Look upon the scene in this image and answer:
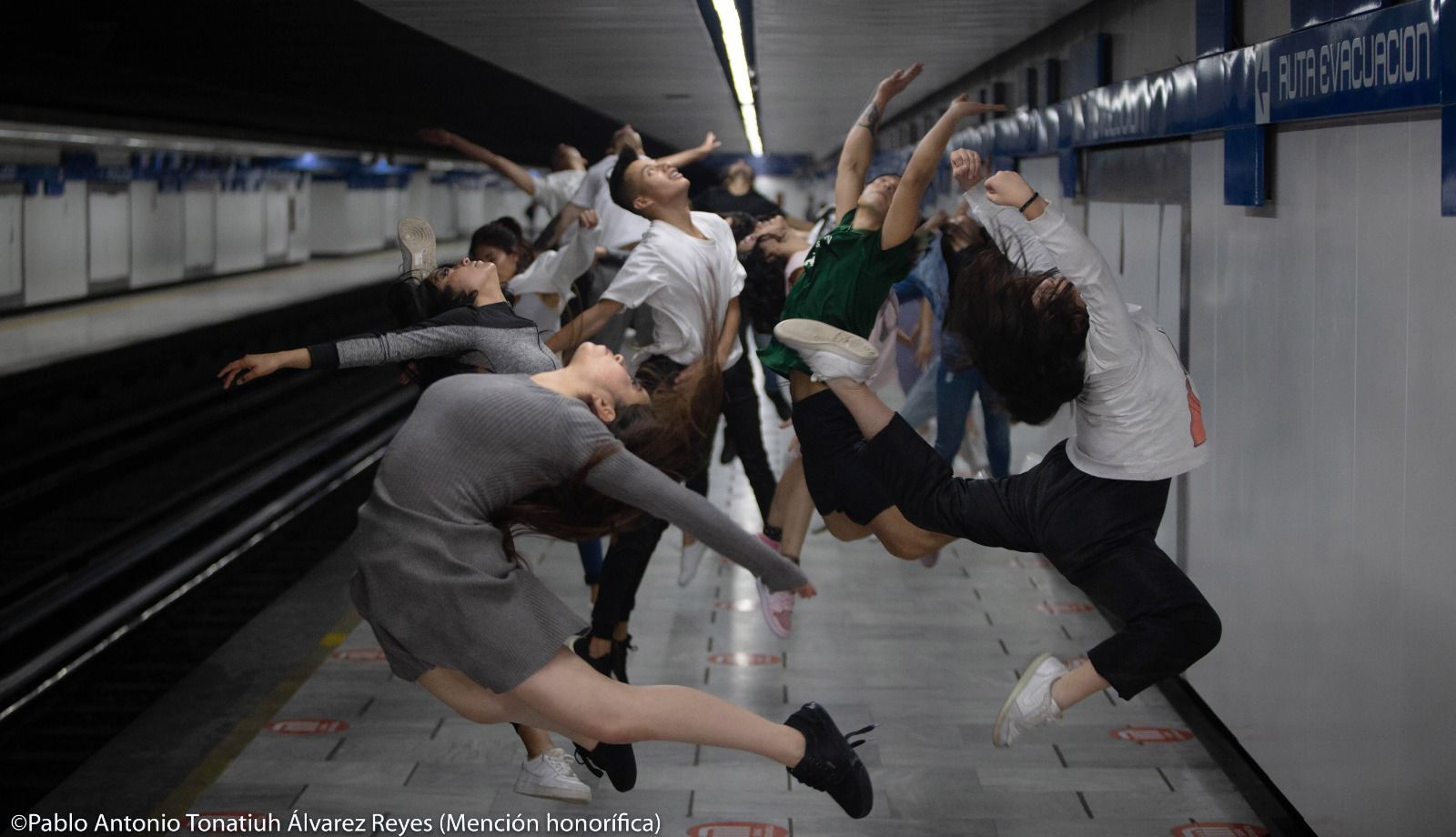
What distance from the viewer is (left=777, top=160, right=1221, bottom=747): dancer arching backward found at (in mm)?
3650

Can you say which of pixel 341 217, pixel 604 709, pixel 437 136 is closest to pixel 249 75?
pixel 437 136

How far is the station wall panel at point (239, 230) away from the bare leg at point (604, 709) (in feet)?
82.2

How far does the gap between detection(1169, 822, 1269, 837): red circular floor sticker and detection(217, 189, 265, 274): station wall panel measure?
82.2ft

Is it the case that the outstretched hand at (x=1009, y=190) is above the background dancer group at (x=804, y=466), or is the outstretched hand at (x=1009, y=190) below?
above

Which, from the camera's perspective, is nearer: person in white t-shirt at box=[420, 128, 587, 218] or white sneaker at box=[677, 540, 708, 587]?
person in white t-shirt at box=[420, 128, 587, 218]

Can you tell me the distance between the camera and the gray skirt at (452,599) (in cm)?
336

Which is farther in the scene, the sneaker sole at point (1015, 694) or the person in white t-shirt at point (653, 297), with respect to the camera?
the person in white t-shirt at point (653, 297)

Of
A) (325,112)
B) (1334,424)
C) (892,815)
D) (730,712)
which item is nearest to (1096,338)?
(1334,424)

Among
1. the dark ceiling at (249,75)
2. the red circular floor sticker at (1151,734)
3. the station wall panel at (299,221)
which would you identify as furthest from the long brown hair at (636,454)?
the station wall panel at (299,221)

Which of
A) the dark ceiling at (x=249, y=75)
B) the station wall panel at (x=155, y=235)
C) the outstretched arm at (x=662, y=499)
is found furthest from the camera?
the station wall panel at (x=155, y=235)

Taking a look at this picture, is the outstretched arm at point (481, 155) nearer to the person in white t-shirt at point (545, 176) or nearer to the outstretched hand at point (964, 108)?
the person in white t-shirt at point (545, 176)

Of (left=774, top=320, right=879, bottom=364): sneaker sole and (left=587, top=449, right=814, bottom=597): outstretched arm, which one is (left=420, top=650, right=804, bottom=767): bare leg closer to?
(left=587, top=449, right=814, bottom=597): outstretched arm

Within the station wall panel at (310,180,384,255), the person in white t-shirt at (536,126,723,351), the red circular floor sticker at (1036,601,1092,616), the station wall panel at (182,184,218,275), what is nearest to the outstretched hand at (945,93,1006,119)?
the person in white t-shirt at (536,126,723,351)

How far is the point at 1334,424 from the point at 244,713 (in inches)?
162
